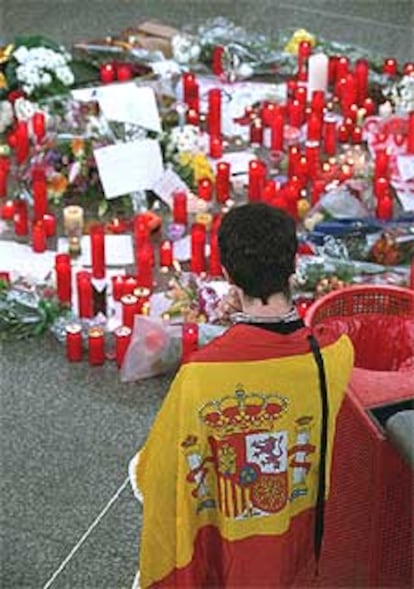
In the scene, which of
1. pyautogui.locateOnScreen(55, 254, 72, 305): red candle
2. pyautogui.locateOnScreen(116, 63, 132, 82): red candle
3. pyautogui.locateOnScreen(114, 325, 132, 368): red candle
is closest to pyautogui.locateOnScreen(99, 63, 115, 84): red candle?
pyautogui.locateOnScreen(116, 63, 132, 82): red candle

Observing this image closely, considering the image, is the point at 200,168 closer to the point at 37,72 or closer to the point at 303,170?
the point at 303,170

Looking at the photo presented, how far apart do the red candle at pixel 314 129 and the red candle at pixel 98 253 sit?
1224 mm

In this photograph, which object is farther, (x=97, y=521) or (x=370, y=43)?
(x=370, y=43)

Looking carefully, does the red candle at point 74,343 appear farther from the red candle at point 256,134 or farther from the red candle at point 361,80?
the red candle at point 361,80

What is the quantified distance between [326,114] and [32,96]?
1250 millimetres

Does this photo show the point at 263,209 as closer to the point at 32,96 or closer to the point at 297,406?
the point at 297,406

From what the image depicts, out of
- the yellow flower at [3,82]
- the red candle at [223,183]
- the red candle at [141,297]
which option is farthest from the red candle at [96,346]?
the yellow flower at [3,82]

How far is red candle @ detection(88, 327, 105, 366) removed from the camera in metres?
3.69

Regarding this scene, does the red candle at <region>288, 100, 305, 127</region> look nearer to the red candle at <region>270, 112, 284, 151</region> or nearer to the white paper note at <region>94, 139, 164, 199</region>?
the red candle at <region>270, 112, 284, 151</region>

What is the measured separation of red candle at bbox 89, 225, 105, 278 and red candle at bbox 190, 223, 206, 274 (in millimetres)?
303

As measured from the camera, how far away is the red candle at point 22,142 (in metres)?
4.73

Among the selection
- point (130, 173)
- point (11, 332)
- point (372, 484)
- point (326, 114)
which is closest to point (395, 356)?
point (372, 484)

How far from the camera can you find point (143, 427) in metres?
3.47

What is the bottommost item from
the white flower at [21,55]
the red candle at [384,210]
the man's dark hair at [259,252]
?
the red candle at [384,210]
